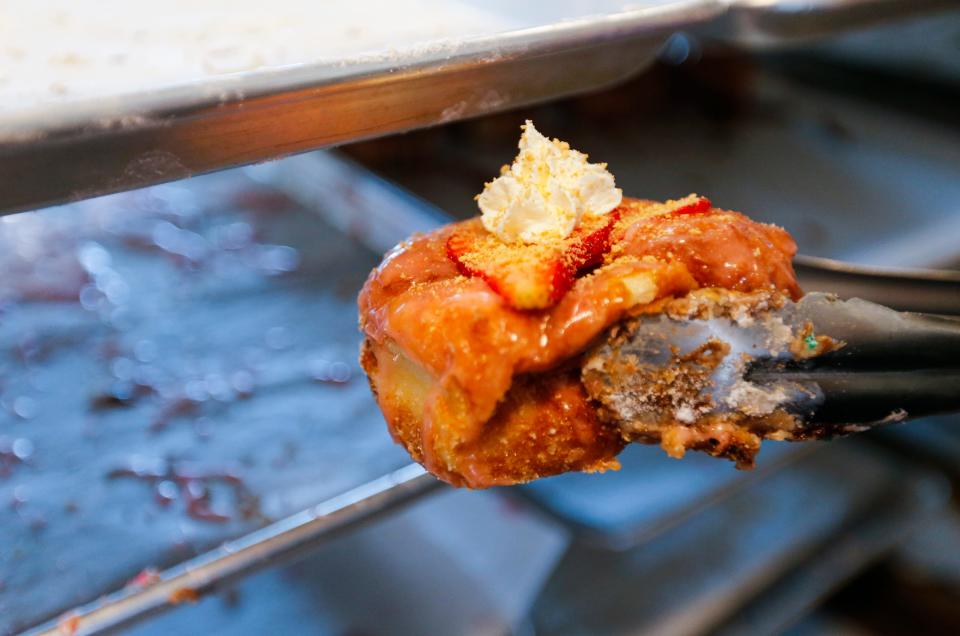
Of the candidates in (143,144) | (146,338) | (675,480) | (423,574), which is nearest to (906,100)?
(675,480)

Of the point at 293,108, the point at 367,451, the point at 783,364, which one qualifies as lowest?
the point at 367,451

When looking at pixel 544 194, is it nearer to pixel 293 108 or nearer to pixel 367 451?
pixel 293 108

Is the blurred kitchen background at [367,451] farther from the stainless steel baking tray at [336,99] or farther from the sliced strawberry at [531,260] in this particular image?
the sliced strawberry at [531,260]

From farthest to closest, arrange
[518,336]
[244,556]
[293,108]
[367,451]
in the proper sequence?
[367,451]
[244,556]
[293,108]
[518,336]

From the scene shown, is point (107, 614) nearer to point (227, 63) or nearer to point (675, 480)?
point (227, 63)

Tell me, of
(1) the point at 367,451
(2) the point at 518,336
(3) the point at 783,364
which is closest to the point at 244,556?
(1) the point at 367,451

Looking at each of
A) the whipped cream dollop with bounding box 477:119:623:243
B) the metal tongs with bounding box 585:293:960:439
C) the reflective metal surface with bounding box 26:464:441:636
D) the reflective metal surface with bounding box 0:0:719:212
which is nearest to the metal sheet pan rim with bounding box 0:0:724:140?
the reflective metal surface with bounding box 0:0:719:212
